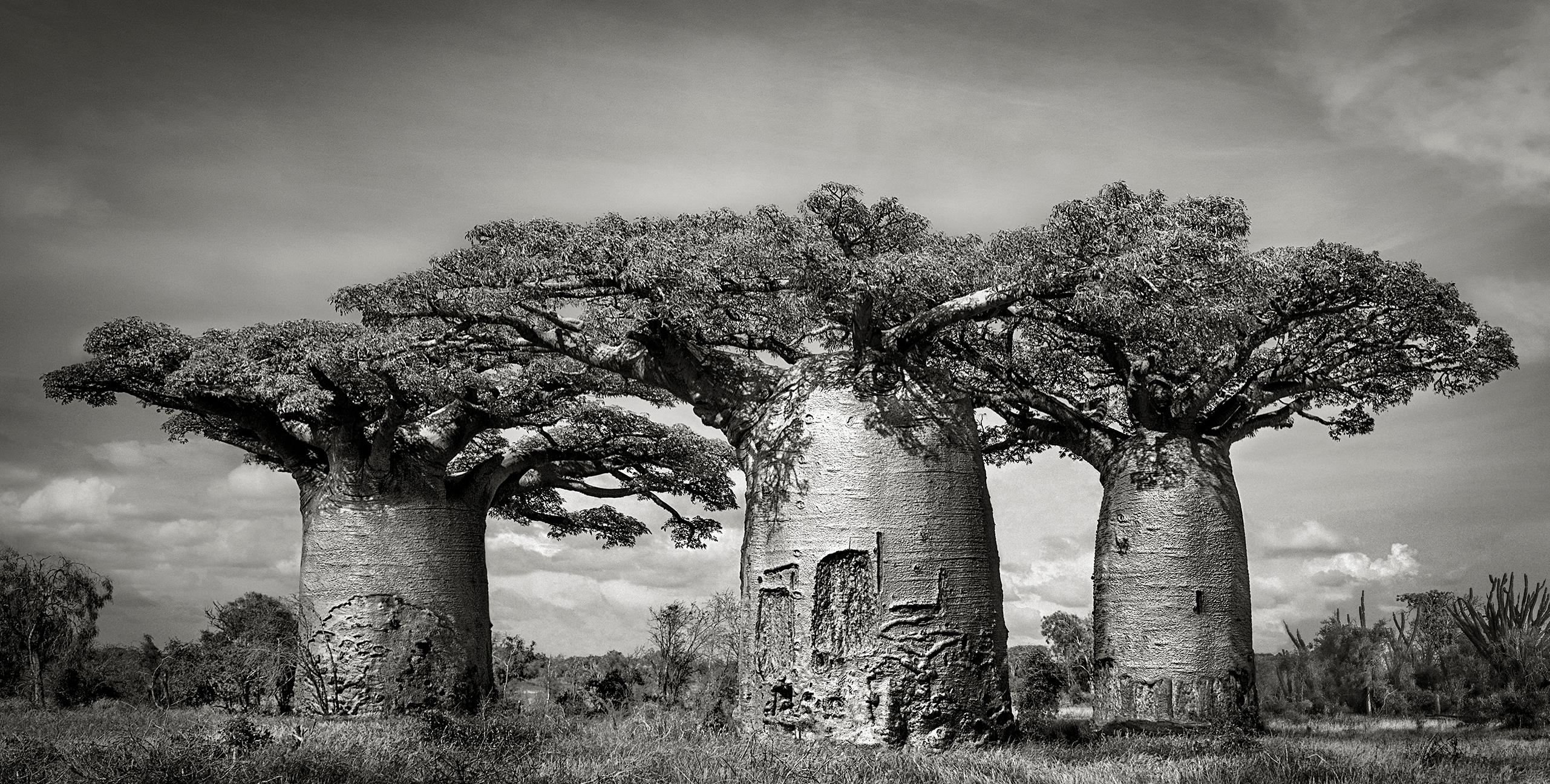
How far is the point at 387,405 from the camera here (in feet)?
42.9

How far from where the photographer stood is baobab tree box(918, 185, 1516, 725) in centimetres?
1222

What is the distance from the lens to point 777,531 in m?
9.02

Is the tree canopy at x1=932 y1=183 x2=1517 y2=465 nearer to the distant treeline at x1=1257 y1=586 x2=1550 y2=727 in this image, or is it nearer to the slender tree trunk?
the distant treeline at x1=1257 y1=586 x2=1550 y2=727

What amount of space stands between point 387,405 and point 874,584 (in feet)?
21.8

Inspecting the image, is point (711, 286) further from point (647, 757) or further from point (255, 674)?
point (255, 674)

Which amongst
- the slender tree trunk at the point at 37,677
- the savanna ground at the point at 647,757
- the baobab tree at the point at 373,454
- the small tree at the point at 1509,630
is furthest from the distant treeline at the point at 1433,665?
the slender tree trunk at the point at 37,677

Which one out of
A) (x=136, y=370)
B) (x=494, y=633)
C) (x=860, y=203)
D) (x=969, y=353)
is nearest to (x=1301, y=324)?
A: (x=969, y=353)

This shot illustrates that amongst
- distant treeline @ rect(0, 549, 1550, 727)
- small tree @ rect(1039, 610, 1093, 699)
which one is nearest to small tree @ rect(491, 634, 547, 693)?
distant treeline @ rect(0, 549, 1550, 727)

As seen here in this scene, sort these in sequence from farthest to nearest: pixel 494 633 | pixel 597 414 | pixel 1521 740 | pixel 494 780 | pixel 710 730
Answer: pixel 494 633 → pixel 597 414 → pixel 1521 740 → pixel 710 730 → pixel 494 780

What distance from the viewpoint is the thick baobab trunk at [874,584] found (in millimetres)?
8625

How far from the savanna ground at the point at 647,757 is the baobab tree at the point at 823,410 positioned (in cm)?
55

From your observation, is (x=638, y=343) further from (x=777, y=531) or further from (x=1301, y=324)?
(x=1301, y=324)

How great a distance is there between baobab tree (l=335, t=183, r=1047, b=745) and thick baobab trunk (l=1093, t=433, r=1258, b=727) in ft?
12.4

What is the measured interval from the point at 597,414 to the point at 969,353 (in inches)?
178
